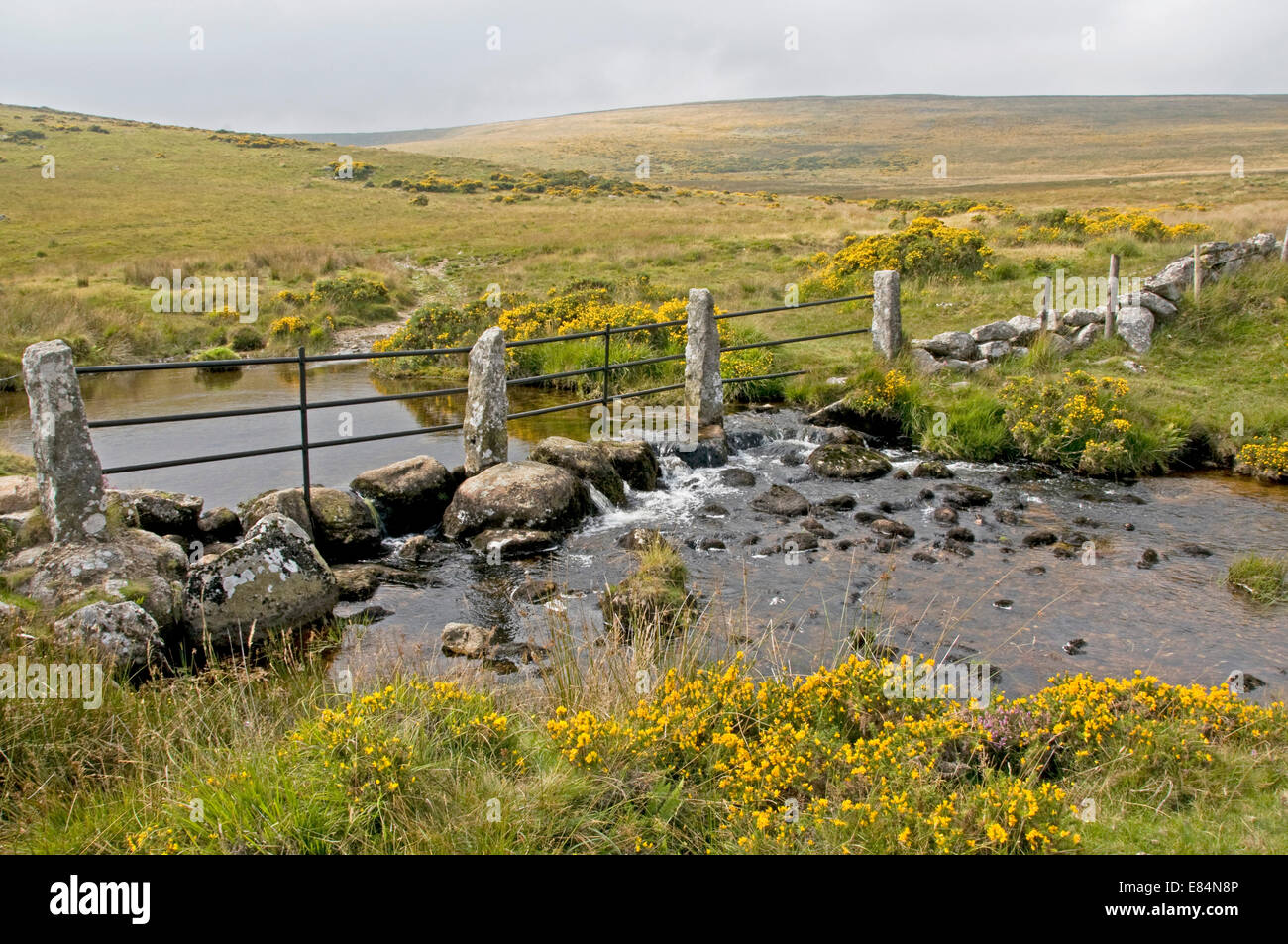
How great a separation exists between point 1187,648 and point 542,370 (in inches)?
494

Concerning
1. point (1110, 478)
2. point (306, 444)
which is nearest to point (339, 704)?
point (306, 444)

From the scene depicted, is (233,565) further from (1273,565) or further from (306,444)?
(1273,565)

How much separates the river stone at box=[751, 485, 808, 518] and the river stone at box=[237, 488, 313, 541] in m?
5.28

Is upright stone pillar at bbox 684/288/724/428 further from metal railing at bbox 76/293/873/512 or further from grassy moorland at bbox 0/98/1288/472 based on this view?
grassy moorland at bbox 0/98/1288/472

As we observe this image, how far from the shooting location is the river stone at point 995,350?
1536 centimetres

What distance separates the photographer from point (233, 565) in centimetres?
751

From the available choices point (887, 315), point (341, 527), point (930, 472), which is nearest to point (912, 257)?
point (887, 315)

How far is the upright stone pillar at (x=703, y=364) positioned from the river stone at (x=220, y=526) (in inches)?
261

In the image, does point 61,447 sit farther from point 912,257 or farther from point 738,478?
point 912,257

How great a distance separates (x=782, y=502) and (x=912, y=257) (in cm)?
1338

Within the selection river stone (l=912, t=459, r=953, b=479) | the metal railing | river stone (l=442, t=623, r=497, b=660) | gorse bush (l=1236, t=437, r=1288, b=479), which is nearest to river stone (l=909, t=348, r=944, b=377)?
the metal railing

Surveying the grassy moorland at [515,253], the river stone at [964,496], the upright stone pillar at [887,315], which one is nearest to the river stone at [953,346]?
the upright stone pillar at [887,315]

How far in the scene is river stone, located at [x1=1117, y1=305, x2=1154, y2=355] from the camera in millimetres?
15516

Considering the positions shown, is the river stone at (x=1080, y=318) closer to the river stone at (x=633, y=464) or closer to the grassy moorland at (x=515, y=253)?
the grassy moorland at (x=515, y=253)
